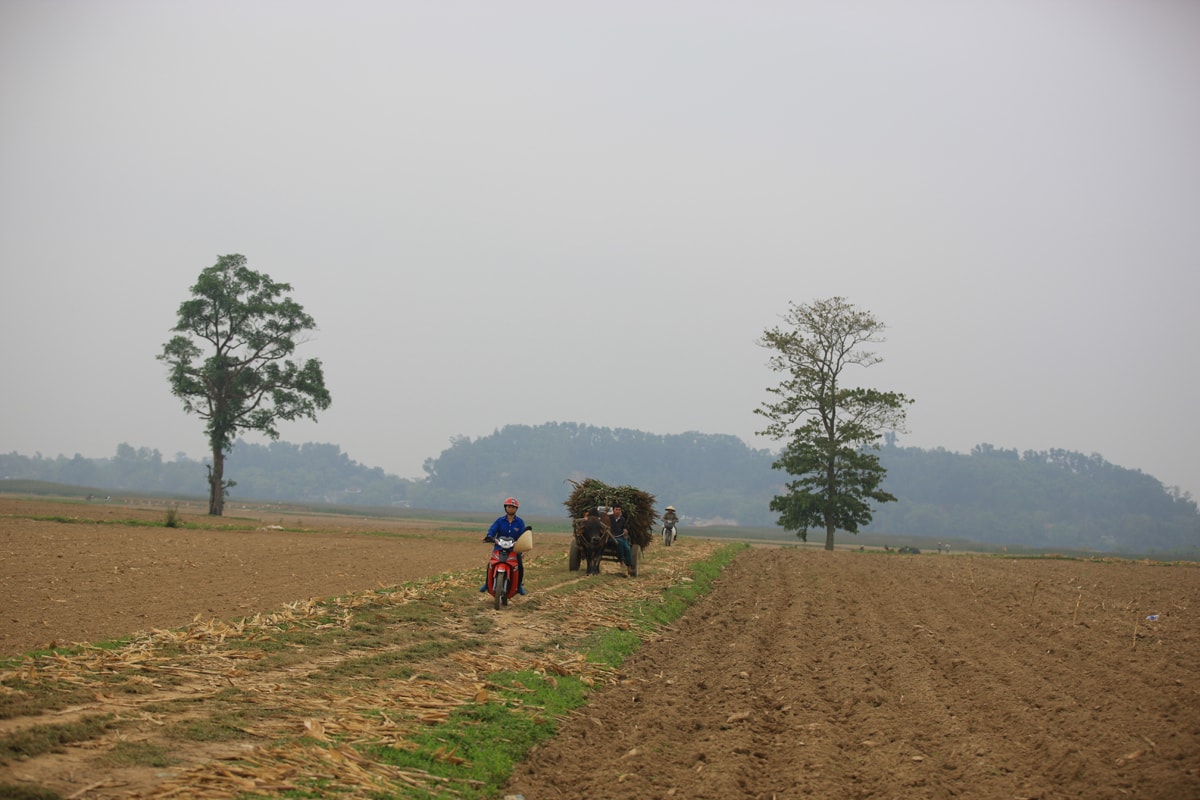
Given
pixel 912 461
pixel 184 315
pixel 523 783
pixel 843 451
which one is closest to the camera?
pixel 523 783

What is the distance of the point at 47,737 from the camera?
23.5 ft

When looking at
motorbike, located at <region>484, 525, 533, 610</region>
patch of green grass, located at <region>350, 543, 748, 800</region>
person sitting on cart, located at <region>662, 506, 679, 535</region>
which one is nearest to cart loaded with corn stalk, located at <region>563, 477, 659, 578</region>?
motorbike, located at <region>484, 525, 533, 610</region>

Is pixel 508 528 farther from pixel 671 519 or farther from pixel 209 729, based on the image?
pixel 671 519

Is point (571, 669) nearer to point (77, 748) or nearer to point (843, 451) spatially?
point (77, 748)

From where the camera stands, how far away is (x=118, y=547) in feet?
90.5

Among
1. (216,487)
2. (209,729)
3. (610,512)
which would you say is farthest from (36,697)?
(216,487)

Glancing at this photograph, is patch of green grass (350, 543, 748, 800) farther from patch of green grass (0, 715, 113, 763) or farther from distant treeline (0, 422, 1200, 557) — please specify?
distant treeline (0, 422, 1200, 557)

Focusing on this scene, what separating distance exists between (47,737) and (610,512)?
17.4 metres

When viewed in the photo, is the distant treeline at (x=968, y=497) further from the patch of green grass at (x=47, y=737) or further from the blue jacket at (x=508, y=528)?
the patch of green grass at (x=47, y=737)

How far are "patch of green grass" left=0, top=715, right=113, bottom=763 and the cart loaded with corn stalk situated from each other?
16499 mm

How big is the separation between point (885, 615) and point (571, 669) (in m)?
9.04

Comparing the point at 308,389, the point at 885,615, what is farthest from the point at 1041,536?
the point at 885,615

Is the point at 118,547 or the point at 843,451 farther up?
the point at 843,451

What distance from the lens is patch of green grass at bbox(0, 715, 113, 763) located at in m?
6.84
